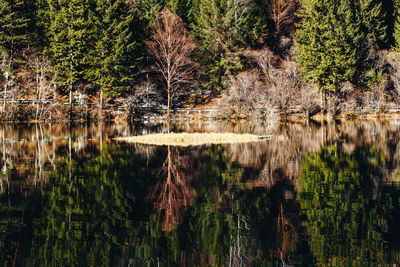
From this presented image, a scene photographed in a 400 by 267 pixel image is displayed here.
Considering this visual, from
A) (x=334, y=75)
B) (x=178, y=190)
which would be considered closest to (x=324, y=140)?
(x=178, y=190)

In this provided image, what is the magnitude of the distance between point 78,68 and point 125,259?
4933 cm

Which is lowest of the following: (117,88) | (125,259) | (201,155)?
(125,259)

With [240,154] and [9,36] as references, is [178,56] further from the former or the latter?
[240,154]

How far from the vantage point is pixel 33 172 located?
14.9m

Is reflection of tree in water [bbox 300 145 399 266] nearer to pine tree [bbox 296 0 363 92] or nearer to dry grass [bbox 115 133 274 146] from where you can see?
dry grass [bbox 115 133 274 146]

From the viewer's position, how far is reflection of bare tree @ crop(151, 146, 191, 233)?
906cm

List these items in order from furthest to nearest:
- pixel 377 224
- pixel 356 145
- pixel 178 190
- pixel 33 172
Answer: pixel 356 145 → pixel 33 172 → pixel 178 190 → pixel 377 224

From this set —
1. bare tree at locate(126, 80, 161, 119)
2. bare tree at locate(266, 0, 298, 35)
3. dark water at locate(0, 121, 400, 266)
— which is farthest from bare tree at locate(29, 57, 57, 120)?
bare tree at locate(266, 0, 298, 35)

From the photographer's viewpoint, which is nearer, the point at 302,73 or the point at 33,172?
the point at 33,172

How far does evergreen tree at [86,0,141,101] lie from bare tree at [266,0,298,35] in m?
26.1

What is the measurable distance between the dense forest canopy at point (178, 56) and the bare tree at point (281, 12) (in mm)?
7574

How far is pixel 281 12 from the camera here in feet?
230

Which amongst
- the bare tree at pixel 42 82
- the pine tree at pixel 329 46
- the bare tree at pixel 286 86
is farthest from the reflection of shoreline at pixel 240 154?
the pine tree at pixel 329 46

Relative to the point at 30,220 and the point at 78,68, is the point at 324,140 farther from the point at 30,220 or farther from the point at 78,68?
the point at 78,68
